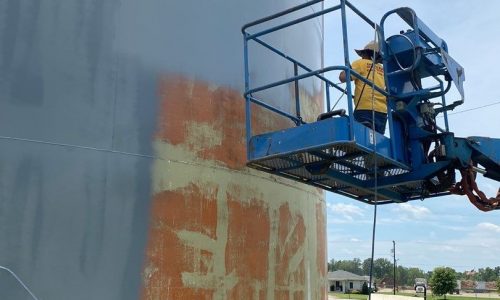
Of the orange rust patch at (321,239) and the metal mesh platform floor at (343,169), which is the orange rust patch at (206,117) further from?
the orange rust patch at (321,239)

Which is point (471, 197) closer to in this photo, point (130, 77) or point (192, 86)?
point (192, 86)

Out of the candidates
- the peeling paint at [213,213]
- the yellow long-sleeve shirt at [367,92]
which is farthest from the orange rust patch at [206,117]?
the yellow long-sleeve shirt at [367,92]

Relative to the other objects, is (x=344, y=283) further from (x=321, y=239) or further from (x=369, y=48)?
(x=369, y=48)

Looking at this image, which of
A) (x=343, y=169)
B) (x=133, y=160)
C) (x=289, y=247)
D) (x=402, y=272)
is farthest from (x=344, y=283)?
(x=133, y=160)

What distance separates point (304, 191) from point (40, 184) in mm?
3415

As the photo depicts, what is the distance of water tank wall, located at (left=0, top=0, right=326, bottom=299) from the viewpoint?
4539mm

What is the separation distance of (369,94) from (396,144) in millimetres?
588

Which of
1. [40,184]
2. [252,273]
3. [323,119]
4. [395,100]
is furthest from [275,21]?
[40,184]

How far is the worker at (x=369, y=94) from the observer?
5566 mm

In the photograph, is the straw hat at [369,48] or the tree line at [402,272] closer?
the straw hat at [369,48]

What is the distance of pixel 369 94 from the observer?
18.3ft

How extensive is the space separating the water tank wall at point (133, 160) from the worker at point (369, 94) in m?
1.19

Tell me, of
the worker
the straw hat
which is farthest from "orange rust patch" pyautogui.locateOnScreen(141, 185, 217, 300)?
the straw hat

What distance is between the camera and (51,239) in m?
4.51
